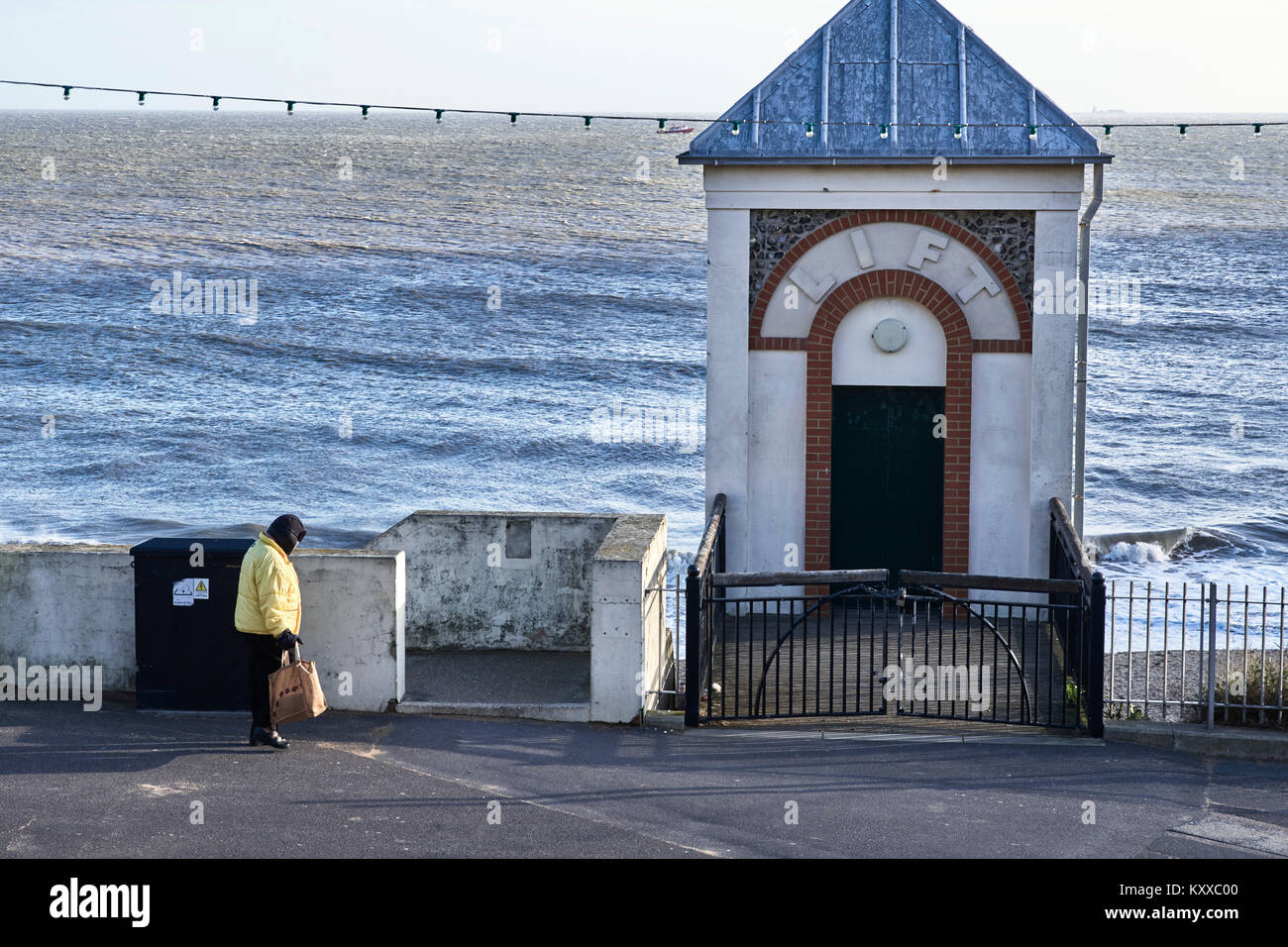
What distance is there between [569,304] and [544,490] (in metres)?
29.1

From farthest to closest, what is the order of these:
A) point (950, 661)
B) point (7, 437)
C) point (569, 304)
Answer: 1. point (569, 304)
2. point (7, 437)
3. point (950, 661)

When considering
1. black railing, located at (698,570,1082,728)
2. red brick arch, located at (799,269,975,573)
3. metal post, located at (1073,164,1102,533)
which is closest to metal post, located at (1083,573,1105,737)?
black railing, located at (698,570,1082,728)

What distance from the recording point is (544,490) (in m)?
39.7

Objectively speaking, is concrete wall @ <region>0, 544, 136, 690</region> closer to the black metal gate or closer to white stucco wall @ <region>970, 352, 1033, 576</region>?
the black metal gate

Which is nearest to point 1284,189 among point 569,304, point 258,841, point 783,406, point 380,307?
point 569,304

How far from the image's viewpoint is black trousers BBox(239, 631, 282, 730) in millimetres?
9797

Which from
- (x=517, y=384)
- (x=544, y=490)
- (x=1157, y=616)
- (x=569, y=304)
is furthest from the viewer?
(x=569, y=304)

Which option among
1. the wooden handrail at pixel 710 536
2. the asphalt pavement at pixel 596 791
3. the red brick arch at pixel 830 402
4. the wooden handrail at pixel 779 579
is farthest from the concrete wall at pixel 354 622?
the red brick arch at pixel 830 402

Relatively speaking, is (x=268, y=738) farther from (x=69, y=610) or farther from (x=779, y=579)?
(x=779, y=579)

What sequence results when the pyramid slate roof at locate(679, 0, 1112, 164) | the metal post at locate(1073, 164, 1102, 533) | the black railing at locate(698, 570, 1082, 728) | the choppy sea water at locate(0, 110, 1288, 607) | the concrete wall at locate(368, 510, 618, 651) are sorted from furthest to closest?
the choppy sea water at locate(0, 110, 1288, 607) → the metal post at locate(1073, 164, 1102, 533) → the pyramid slate roof at locate(679, 0, 1112, 164) → the concrete wall at locate(368, 510, 618, 651) → the black railing at locate(698, 570, 1082, 728)

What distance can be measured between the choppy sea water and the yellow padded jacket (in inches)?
827

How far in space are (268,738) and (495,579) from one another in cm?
374

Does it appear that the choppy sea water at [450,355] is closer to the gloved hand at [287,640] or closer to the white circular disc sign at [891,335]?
the white circular disc sign at [891,335]
